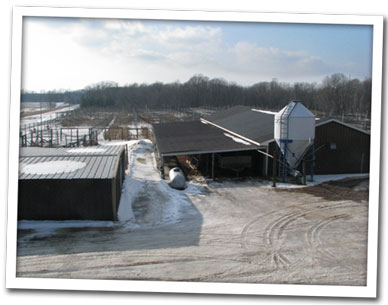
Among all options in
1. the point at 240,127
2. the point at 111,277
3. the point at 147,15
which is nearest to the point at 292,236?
the point at 111,277

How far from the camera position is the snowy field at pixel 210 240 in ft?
25.6

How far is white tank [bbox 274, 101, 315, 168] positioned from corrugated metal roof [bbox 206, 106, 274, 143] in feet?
4.56

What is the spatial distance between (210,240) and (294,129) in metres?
10.2

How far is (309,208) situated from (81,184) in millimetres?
8423

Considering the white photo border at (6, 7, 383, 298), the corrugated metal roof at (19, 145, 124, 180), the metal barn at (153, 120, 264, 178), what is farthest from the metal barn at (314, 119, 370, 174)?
the white photo border at (6, 7, 383, 298)

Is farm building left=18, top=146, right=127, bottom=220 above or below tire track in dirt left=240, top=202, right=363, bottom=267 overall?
above

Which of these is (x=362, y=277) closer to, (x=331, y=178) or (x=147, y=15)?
(x=147, y=15)

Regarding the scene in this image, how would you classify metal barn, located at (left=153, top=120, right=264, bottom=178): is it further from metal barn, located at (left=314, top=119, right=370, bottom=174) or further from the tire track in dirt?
the tire track in dirt

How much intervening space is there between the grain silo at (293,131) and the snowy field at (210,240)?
12.3 ft

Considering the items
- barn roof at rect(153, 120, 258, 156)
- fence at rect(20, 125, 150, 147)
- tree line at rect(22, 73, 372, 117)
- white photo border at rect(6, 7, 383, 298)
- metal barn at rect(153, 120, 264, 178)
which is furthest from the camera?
fence at rect(20, 125, 150, 147)

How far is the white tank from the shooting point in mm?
17859

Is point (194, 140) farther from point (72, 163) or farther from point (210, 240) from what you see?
point (210, 240)

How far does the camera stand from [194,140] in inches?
864

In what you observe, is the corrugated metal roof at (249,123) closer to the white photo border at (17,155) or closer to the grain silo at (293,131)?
the grain silo at (293,131)
